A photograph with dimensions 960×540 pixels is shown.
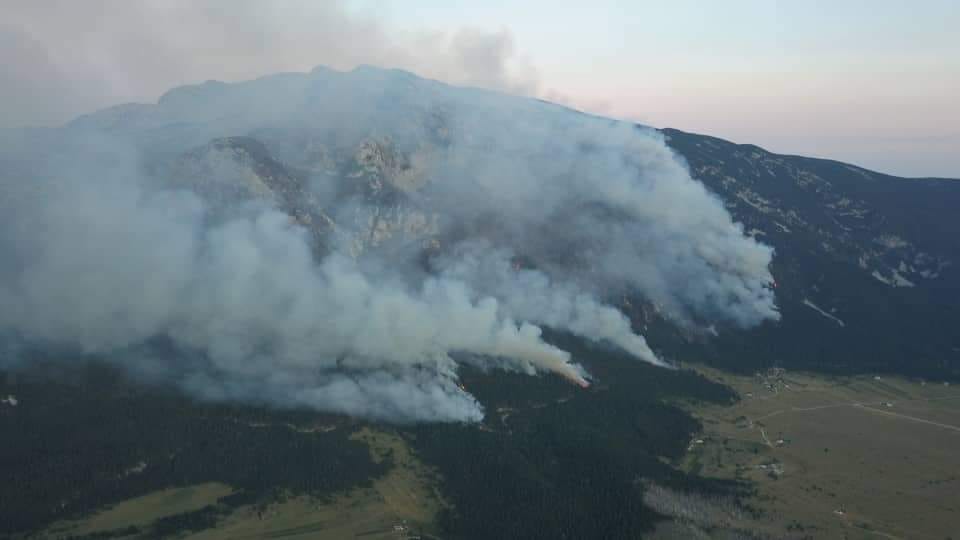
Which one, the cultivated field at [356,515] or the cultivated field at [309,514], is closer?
the cultivated field at [309,514]

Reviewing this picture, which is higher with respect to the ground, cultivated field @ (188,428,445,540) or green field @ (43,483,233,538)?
cultivated field @ (188,428,445,540)

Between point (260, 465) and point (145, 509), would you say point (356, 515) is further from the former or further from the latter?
point (145, 509)

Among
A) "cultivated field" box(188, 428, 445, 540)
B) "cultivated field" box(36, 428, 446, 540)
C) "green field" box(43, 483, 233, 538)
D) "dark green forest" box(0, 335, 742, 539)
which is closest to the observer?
"green field" box(43, 483, 233, 538)

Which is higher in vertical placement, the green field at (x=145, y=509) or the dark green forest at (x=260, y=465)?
the dark green forest at (x=260, y=465)

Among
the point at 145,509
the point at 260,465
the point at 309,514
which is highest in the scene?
the point at 260,465

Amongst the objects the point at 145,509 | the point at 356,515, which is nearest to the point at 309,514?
the point at 356,515

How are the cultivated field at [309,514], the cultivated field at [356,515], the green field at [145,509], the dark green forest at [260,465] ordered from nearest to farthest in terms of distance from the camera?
1. the green field at [145,509]
2. the cultivated field at [309,514]
3. the cultivated field at [356,515]
4. the dark green forest at [260,465]

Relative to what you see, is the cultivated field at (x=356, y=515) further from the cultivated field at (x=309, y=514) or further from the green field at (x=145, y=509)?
the green field at (x=145, y=509)

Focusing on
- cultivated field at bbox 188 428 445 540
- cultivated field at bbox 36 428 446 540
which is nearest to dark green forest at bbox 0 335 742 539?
cultivated field at bbox 36 428 446 540

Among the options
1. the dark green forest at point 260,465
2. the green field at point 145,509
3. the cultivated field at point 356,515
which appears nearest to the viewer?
the green field at point 145,509

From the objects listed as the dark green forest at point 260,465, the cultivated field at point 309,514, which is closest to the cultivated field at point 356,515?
the cultivated field at point 309,514

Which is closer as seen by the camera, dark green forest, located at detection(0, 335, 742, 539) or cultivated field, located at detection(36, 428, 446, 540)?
cultivated field, located at detection(36, 428, 446, 540)

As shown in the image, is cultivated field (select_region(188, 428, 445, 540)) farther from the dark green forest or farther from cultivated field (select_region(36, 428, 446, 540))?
the dark green forest
